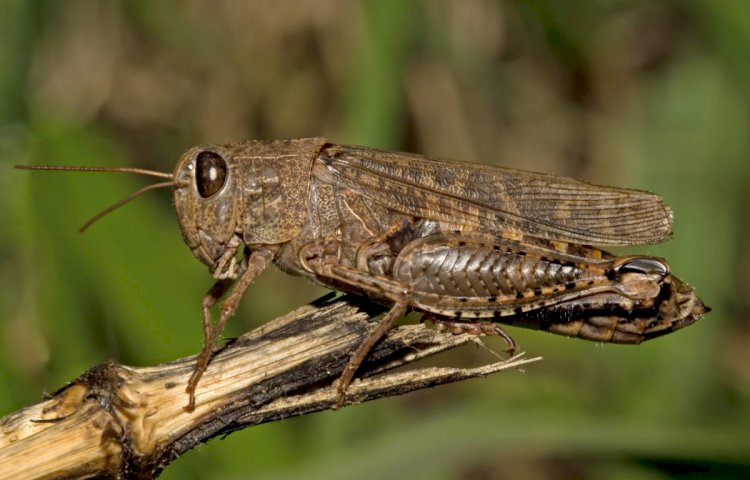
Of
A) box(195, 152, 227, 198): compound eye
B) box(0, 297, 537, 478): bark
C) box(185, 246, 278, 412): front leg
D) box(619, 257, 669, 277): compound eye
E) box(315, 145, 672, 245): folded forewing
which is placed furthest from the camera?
box(315, 145, 672, 245): folded forewing

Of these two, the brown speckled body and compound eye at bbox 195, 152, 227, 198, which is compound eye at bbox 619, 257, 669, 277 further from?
compound eye at bbox 195, 152, 227, 198

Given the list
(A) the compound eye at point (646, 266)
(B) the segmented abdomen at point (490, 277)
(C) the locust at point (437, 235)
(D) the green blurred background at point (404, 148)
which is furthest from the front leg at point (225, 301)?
(A) the compound eye at point (646, 266)

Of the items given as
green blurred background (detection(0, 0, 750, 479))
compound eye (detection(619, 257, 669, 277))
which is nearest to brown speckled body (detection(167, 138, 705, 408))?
compound eye (detection(619, 257, 669, 277))

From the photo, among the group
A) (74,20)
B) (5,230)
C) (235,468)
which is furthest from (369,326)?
(74,20)

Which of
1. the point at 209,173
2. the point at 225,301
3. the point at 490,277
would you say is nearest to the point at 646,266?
the point at 490,277

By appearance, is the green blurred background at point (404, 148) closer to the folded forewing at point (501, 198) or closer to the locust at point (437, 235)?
the locust at point (437, 235)

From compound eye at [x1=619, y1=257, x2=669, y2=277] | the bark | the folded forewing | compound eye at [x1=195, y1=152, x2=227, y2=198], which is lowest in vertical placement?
the bark

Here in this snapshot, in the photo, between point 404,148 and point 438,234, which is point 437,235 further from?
point 404,148
